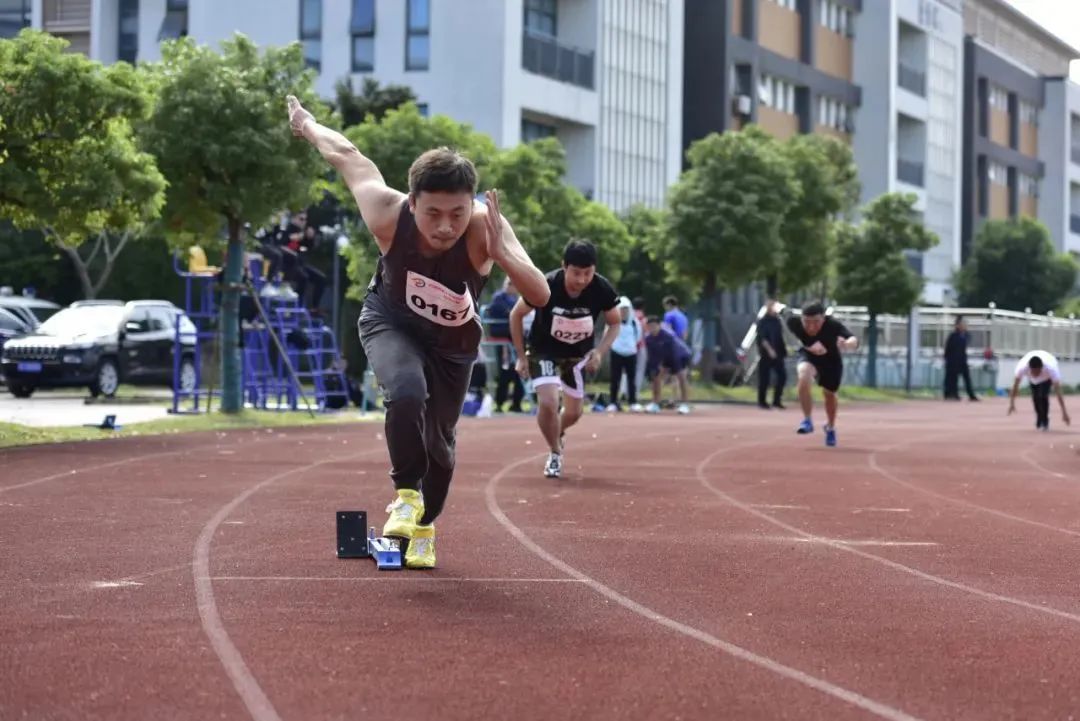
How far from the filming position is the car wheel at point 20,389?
3144cm

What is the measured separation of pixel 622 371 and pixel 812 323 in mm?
10775

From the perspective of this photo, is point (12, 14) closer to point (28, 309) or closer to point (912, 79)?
point (28, 309)

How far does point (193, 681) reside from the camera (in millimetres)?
5941

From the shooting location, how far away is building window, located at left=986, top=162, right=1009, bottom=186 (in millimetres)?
97625

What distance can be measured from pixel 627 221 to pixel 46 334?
995 inches

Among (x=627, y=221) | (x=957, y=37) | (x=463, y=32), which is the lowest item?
(x=627, y=221)

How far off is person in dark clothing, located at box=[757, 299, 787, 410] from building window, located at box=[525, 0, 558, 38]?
2045 cm

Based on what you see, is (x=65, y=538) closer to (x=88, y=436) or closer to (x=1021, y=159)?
(x=88, y=436)

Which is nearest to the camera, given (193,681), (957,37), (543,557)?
(193,681)

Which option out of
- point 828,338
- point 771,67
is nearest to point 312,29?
point 771,67

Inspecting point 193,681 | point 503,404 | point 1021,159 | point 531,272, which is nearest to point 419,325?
point 531,272

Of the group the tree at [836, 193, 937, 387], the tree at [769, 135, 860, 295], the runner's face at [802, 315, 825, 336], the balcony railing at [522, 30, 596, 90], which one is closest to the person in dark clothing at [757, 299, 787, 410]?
the tree at [769, 135, 860, 295]

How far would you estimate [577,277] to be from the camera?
14797 millimetres

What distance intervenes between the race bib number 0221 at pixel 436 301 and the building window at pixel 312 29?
4775cm
